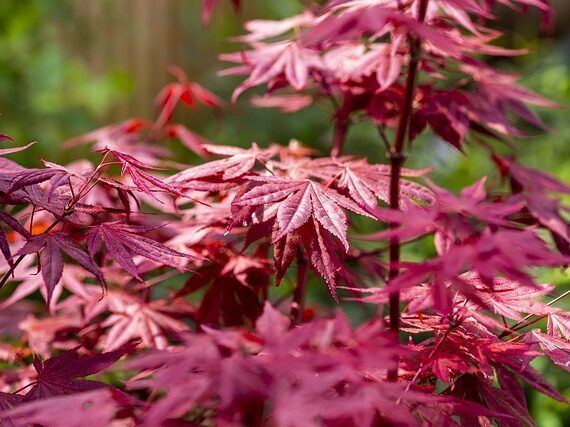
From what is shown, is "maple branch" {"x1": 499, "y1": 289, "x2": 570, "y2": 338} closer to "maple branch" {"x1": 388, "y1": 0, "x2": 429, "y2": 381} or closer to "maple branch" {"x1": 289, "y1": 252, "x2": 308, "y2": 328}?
"maple branch" {"x1": 388, "y1": 0, "x2": 429, "y2": 381}

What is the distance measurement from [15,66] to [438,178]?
1.92m

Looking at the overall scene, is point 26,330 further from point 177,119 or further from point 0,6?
point 177,119

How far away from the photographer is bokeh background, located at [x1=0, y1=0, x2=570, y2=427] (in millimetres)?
2754

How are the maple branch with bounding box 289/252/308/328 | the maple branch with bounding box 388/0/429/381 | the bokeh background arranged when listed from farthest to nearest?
the bokeh background
the maple branch with bounding box 289/252/308/328
the maple branch with bounding box 388/0/429/381

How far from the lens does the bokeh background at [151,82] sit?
275 cm

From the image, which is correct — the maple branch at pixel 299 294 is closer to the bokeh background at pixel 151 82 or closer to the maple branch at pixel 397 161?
the maple branch at pixel 397 161

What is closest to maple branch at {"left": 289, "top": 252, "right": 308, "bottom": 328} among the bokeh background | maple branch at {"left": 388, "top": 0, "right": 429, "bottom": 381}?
maple branch at {"left": 388, "top": 0, "right": 429, "bottom": 381}

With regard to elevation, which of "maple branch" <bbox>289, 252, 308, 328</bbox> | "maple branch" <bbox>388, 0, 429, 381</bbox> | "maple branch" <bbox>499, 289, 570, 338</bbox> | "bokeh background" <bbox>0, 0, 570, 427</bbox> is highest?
"maple branch" <bbox>388, 0, 429, 381</bbox>

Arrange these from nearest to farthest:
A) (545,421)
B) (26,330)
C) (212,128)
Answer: (26,330), (545,421), (212,128)

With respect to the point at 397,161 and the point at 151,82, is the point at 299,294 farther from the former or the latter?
the point at 151,82

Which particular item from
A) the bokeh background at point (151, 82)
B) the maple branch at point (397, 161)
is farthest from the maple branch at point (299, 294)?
the bokeh background at point (151, 82)

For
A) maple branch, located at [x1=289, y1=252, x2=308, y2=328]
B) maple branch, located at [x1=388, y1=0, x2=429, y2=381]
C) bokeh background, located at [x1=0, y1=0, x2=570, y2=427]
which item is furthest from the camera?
bokeh background, located at [x1=0, y1=0, x2=570, y2=427]

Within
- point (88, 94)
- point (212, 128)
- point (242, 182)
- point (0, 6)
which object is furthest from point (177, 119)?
point (242, 182)

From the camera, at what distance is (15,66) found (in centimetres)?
324
